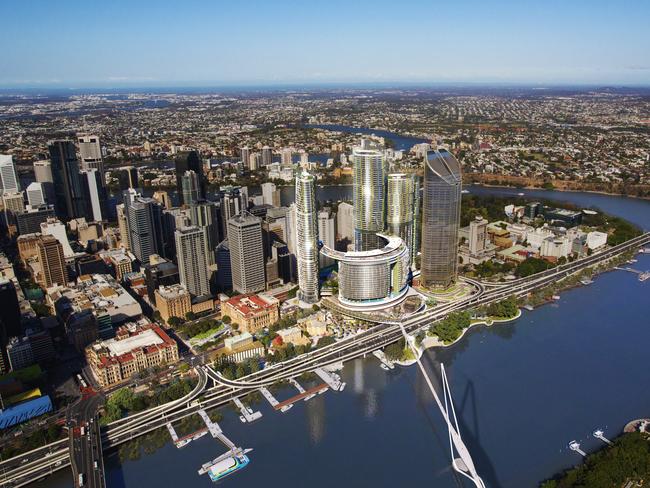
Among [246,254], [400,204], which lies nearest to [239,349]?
[246,254]

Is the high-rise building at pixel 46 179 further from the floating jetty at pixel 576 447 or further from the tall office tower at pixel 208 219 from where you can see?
the floating jetty at pixel 576 447

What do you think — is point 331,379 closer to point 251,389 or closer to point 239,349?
point 251,389

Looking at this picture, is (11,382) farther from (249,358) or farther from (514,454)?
(514,454)

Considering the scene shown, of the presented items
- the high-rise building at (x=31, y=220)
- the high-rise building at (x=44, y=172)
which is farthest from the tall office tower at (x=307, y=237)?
the high-rise building at (x=44, y=172)

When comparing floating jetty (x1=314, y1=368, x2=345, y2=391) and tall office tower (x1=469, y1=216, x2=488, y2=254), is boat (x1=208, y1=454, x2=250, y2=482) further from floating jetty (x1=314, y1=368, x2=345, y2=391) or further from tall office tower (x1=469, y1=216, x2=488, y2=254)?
tall office tower (x1=469, y1=216, x2=488, y2=254)

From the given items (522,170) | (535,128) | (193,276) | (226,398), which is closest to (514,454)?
(226,398)

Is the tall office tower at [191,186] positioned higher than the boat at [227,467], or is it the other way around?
the tall office tower at [191,186]
